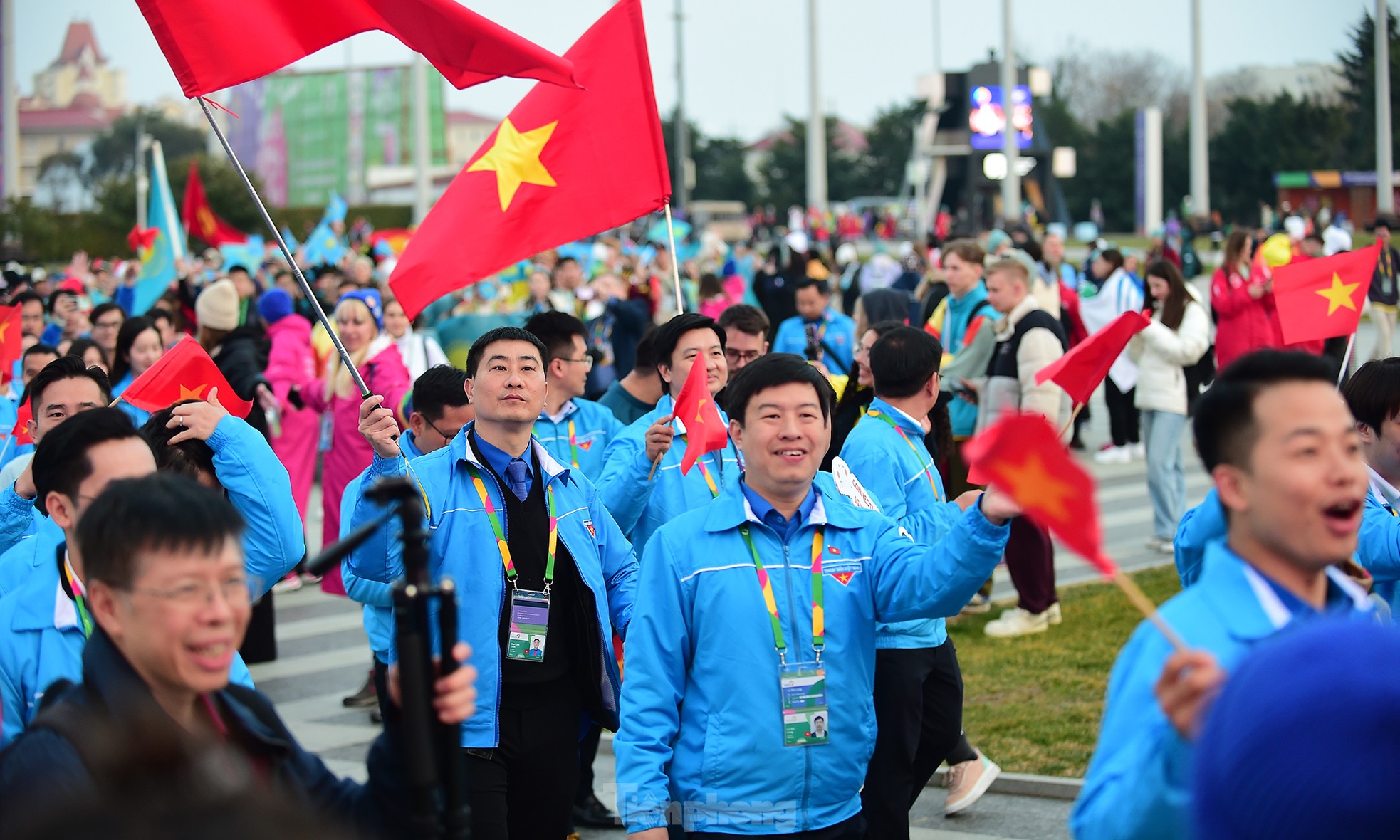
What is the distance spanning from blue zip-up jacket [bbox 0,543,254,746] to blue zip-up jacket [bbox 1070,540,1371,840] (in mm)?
1786

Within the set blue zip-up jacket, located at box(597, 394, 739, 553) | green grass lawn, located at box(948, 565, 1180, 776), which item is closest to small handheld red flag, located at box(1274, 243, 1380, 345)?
green grass lawn, located at box(948, 565, 1180, 776)

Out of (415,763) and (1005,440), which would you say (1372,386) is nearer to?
(1005,440)

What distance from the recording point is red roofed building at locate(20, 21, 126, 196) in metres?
145

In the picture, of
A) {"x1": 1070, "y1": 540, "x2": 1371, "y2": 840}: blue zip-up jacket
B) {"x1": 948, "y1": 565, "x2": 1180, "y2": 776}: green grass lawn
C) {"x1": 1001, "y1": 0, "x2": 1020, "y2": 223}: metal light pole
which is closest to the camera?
{"x1": 1070, "y1": 540, "x2": 1371, "y2": 840}: blue zip-up jacket

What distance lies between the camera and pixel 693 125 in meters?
81.4

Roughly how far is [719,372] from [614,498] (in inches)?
36.2

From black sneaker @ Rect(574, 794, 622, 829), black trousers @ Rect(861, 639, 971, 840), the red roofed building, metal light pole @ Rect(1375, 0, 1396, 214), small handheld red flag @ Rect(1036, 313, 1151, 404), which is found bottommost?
black sneaker @ Rect(574, 794, 622, 829)

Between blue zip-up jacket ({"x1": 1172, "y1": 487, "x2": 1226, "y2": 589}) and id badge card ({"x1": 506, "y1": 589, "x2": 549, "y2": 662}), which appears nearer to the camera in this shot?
blue zip-up jacket ({"x1": 1172, "y1": 487, "x2": 1226, "y2": 589})

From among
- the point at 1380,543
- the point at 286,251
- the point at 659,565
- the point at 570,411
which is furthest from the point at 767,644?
the point at 570,411

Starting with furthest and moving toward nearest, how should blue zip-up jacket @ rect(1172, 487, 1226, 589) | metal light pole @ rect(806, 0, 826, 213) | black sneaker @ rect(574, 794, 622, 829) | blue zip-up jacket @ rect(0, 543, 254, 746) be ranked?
metal light pole @ rect(806, 0, 826, 213), black sneaker @ rect(574, 794, 622, 829), blue zip-up jacket @ rect(1172, 487, 1226, 589), blue zip-up jacket @ rect(0, 543, 254, 746)

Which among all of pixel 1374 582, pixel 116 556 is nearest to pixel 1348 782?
pixel 116 556

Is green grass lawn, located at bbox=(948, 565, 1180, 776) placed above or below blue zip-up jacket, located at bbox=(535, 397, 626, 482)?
below

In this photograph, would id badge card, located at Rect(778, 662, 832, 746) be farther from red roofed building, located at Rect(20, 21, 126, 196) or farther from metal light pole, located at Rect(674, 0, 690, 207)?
red roofed building, located at Rect(20, 21, 126, 196)

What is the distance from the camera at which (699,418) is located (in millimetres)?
5012
